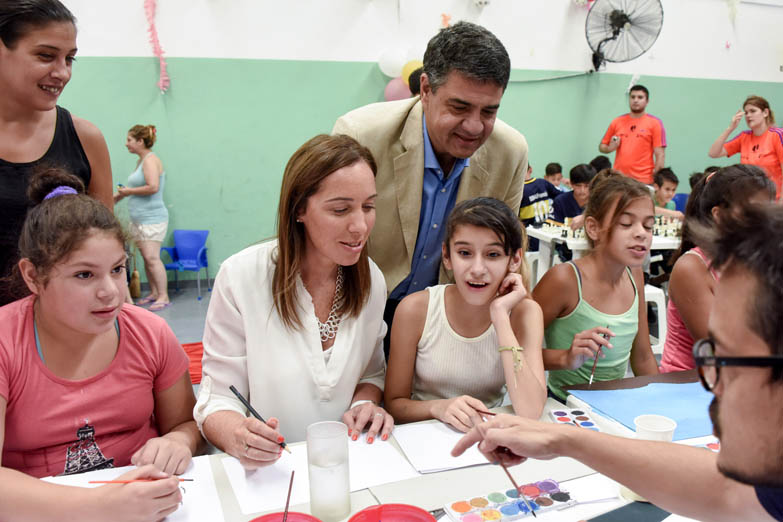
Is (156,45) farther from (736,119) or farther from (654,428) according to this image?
(736,119)

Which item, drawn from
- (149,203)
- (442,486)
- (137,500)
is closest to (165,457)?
(137,500)

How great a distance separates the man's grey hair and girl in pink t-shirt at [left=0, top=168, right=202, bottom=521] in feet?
3.80

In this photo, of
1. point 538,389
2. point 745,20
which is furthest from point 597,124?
point 538,389

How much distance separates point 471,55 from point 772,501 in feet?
4.64

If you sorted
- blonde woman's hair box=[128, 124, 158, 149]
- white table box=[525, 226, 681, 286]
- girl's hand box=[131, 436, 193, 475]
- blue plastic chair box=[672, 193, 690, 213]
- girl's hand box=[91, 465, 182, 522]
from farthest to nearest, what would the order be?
blue plastic chair box=[672, 193, 690, 213] < blonde woman's hair box=[128, 124, 158, 149] < white table box=[525, 226, 681, 286] < girl's hand box=[131, 436, 193, 475] < girl's hand box=[91, 465, 182, 522]

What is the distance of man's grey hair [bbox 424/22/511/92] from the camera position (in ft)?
5.77

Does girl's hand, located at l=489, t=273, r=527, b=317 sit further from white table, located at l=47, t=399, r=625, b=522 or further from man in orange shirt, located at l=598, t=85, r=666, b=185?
man in orange shirt, located at l=598, t=85, r=666, b=185

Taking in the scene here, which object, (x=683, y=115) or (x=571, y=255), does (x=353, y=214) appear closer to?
(x=571, y=255)

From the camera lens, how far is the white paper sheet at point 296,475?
1.21 metres

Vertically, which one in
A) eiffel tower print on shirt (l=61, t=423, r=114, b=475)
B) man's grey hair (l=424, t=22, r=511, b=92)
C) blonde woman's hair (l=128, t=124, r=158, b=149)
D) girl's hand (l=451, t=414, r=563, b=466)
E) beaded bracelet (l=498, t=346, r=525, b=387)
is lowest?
eiffel tower print on shirt (l=61, t=423, r=114, b=475)

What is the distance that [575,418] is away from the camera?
5.26 feet

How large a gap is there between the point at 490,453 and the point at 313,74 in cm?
568

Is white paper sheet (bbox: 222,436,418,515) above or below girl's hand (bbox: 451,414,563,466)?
Result: below

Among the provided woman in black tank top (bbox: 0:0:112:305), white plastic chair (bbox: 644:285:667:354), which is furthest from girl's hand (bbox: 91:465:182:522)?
white plastic chair (bbox: 644:285:667:354)
